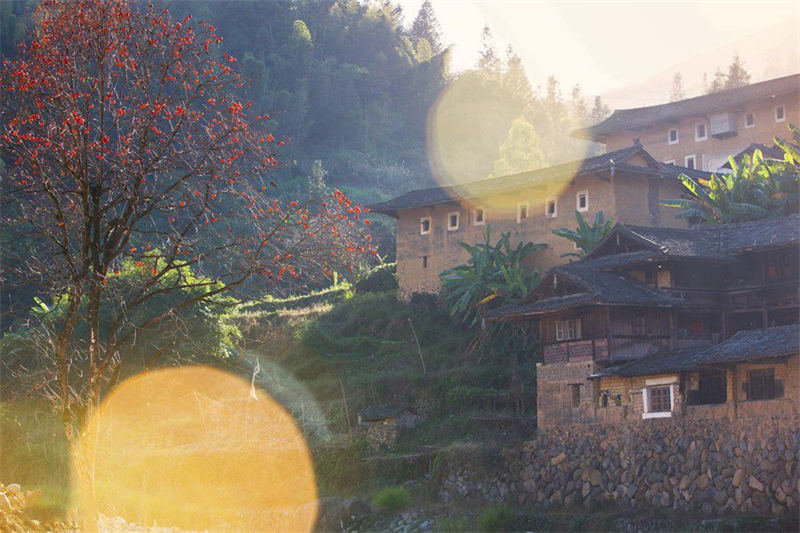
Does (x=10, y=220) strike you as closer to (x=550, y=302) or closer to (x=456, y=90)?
(x=550, y=302)

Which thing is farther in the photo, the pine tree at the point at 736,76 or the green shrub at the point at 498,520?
the pine tree at the point at 736,76

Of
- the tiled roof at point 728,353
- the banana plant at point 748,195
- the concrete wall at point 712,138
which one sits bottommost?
the tiled roof at point 728,353

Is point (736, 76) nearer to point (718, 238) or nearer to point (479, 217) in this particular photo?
point (479, 217)

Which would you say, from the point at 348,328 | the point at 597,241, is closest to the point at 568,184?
the point at 597,241

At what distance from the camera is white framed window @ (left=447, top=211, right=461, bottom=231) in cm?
4909

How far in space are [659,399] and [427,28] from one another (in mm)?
91931

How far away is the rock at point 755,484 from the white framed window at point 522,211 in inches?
849

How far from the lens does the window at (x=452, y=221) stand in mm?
49134

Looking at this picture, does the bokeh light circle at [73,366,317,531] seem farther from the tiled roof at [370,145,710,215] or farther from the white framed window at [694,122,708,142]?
the white framed window at [694,122,708,142]

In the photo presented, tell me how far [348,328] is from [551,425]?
16824 millimetres

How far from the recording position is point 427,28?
11794 centimetres

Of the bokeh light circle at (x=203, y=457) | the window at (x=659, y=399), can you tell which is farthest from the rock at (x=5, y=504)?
the window at (x=659, y=399)

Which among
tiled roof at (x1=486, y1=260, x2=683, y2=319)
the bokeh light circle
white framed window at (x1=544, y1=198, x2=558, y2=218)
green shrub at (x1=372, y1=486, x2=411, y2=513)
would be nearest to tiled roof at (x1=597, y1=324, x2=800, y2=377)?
tiled roof at (x1=486, y1=260, x2=683, y2=319)

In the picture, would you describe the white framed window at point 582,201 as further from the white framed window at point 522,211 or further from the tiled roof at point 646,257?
the tiled roof at point 646,257
